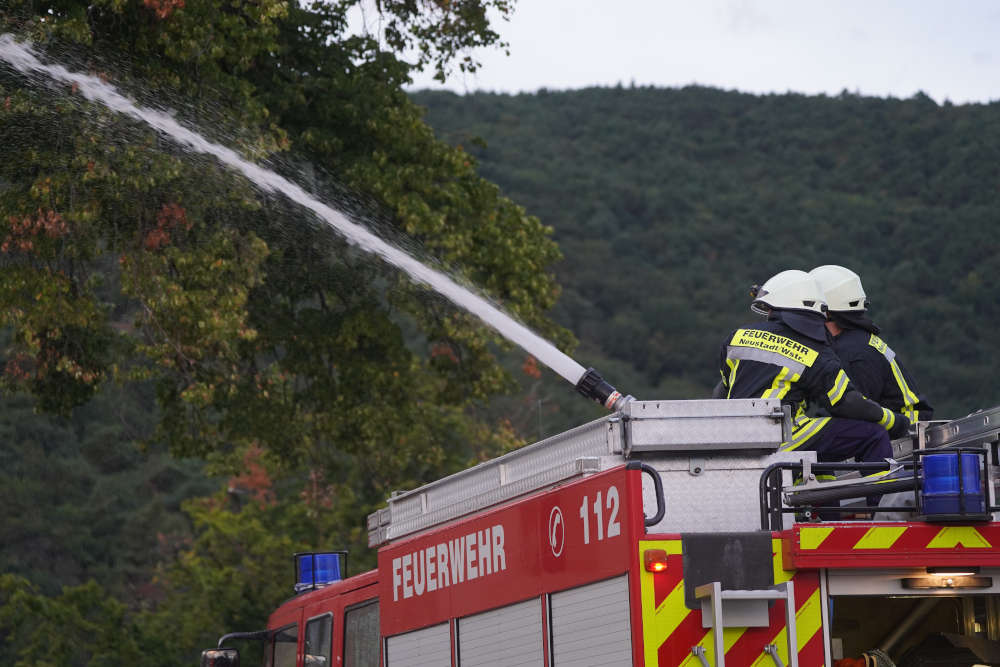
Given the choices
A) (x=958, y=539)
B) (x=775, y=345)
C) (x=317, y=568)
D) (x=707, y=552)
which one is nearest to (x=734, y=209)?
(x=317, y=568)

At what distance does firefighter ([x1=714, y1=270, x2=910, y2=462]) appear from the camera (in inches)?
289

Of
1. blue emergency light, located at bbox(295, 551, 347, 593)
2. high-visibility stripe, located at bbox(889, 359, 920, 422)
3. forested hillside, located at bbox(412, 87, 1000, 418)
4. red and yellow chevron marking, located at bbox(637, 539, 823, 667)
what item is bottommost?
red and yellow chevron marking, located at bbox(637, 539, 823, 667)

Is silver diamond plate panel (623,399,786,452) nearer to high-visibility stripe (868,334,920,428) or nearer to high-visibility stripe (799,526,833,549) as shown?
high-visibility stripe (799,526,833,549)

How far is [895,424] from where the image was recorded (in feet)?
25.6

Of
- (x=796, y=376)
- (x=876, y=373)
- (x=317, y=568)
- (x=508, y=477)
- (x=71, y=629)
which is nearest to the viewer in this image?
(x=508, y=477)

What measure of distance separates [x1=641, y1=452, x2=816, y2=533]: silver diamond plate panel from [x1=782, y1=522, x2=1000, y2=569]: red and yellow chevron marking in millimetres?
431

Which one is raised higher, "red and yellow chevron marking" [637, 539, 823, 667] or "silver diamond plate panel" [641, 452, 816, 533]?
"silver diamond plate panel" [641, 452, 816, 533]

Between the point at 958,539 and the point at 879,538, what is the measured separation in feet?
1.03

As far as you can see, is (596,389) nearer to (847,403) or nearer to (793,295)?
(793,295)

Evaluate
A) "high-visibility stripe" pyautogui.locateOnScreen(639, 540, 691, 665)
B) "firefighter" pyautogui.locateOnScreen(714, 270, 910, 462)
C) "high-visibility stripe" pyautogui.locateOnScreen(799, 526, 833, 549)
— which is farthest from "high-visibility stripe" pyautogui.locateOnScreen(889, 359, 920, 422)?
"high-visibility stripe" pyautogui.locateOnScreen(639, 540, 691, 665)

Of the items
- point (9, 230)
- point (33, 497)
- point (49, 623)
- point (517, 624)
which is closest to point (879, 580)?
point (517, 624)

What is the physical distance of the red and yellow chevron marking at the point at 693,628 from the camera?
567cm

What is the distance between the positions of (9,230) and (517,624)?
10105mm

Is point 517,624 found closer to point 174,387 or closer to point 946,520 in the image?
point 946,520
